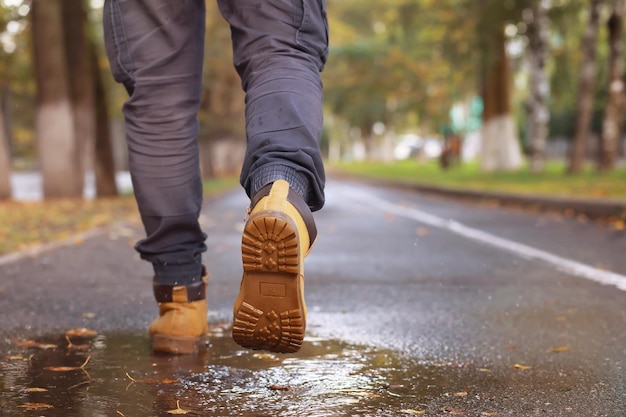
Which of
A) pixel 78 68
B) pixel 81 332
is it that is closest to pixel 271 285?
pixel 81 332

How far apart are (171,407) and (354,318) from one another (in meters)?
1.60

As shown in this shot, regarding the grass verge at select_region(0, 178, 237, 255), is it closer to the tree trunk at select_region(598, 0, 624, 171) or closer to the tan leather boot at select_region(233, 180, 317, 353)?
the tan leather boot at select_region(233, 180, 317, 353)

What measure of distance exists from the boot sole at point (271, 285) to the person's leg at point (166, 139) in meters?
0.71

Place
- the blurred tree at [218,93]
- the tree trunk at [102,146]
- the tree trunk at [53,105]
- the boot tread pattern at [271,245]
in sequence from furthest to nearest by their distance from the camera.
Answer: the blurred tree at [218,93], the tree trunk at [102,146], the tree trunk at [53,105], the boot tread pattern at [271,245]

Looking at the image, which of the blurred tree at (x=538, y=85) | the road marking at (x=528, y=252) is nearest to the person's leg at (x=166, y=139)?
the road marking at (x=528, y=252)

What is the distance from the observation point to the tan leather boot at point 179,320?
10.4ft

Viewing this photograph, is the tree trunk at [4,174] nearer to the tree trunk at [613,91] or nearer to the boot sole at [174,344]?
the tree trunk at [613,91]

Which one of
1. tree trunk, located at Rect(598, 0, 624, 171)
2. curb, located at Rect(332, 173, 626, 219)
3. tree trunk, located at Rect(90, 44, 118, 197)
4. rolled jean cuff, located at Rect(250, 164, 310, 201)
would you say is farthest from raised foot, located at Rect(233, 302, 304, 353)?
tree trunk, located at Rect(598, 0, 624, 171)

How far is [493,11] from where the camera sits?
72.3ft

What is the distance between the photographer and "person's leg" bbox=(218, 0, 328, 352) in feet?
7.88

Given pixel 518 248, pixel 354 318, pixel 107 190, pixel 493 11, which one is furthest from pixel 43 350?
pixel 493 11

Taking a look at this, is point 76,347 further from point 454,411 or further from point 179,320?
point 454,411

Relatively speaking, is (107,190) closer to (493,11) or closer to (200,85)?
(493,11)

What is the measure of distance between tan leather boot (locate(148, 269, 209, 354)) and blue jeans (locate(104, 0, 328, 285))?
1.6 inches
